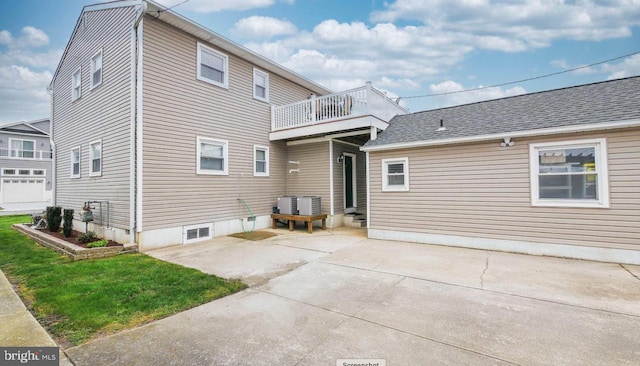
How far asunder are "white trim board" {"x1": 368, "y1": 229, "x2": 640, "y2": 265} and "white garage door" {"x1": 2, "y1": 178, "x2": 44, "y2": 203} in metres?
31.6

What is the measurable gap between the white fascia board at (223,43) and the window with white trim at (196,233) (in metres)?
5.77

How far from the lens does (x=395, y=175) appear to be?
26.7ft

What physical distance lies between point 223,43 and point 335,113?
4.25 m

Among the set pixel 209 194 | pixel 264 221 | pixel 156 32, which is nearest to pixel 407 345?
pixel 209 194

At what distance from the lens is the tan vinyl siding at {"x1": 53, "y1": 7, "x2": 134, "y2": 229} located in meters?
7.34

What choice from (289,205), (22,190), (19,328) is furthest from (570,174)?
(22,190)

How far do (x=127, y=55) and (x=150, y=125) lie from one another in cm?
208

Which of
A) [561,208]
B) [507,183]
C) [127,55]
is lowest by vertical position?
[561,208]

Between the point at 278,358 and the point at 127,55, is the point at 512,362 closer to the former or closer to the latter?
the point at 278,358

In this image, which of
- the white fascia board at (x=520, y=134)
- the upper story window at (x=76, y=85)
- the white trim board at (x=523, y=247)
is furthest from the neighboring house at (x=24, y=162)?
the white trim board at (x=523, y=247)

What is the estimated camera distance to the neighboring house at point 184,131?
7137 mm

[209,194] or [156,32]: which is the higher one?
[156,32]

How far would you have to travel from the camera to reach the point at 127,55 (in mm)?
7285

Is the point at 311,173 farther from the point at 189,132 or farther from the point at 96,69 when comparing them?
the point at 96,69
